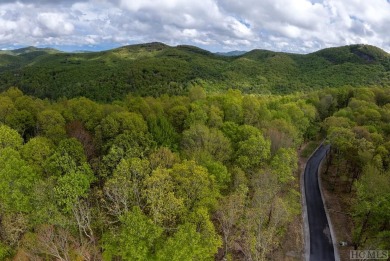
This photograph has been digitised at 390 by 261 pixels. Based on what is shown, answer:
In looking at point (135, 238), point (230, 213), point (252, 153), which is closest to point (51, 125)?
point (135, 238)

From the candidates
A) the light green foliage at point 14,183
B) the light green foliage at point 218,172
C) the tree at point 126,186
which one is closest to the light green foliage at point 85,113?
the light green foliage at point 14,183

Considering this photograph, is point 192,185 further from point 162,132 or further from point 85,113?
point 85,113

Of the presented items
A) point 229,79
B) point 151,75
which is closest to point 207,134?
point 151,75

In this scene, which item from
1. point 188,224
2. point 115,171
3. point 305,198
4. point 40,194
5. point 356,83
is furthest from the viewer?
point 356,83

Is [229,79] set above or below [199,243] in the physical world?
above

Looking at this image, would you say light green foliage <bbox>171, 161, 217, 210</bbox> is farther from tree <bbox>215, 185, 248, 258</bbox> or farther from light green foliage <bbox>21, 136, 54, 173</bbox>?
light green foliage <bbox>21, 136, 54, 173</bbox>

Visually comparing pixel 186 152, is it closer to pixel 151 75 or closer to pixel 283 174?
pixel 283 174

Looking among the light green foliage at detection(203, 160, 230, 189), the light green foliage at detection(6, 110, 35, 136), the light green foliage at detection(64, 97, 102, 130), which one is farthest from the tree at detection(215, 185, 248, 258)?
the light green foliage at detection(6, 110, 35, 136)
